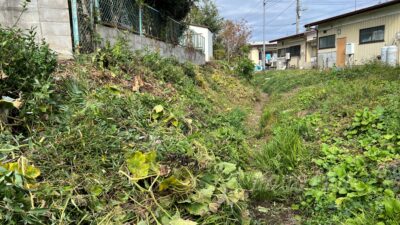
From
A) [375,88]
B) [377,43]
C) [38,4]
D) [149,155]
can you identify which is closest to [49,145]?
[149,155]

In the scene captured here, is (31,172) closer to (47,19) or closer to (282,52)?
(47,19)

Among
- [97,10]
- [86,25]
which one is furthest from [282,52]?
[86,25]

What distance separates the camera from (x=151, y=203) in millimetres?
1994

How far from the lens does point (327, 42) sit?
1831 centimetres

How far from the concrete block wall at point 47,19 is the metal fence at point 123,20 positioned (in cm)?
20

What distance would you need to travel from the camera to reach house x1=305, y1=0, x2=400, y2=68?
13.2 metres

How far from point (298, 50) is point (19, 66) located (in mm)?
24081

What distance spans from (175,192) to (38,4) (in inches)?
169

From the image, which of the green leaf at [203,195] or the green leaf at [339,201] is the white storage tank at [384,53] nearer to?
the green leaf at [339,201]

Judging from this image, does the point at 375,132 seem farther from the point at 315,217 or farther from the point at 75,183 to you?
the point at 75,183

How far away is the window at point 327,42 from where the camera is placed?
17.6 meters

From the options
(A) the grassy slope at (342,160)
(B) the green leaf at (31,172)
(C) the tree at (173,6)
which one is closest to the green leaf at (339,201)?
(A) the grassy slope at (342,160)

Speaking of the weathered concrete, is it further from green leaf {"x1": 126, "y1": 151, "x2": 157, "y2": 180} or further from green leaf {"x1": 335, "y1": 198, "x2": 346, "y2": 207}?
green leaf {"x1": 335, "y1": 198, "x2": 346, "y2": 207}

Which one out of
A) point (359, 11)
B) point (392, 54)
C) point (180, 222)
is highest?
point (359, 11)
